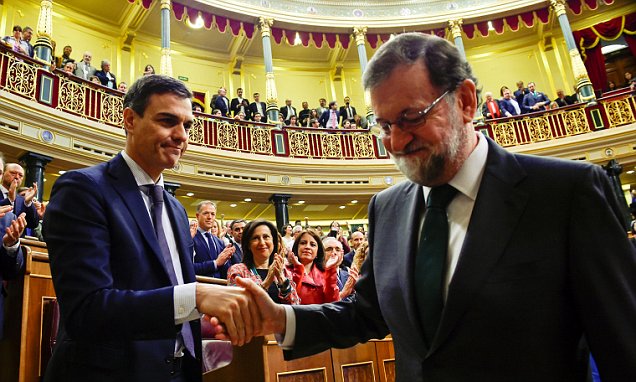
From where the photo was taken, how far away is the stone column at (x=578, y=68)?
35.2ft

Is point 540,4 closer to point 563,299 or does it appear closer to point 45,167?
point 45,167

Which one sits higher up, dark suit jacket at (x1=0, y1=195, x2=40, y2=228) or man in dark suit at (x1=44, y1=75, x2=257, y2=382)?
dark suit jacket at (x1=0, y1=195, x2=40, y2=228)

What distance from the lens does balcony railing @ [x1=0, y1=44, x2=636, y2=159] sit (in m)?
8.08

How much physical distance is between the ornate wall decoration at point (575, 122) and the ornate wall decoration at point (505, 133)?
1.11 meters

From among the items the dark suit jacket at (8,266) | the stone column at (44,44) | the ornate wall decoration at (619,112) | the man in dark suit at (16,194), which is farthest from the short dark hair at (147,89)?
the ornate wall decoration at (619,112)

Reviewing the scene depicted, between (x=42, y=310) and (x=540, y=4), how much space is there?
42.1 feet

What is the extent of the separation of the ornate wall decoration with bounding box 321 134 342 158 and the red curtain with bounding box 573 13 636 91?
7.37m

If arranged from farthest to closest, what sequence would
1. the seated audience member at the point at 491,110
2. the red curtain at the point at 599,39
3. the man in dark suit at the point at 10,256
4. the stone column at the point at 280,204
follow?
the red curtain at the point at 599,39 < the seated audience member at the point at 491,110 < the stone column at the point at 280,204 < the man in dark suit at the point at 10,256

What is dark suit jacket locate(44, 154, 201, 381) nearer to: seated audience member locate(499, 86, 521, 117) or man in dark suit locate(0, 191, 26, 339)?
man in dark suit locate(0, 191, 26, 339)

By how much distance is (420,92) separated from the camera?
121cm

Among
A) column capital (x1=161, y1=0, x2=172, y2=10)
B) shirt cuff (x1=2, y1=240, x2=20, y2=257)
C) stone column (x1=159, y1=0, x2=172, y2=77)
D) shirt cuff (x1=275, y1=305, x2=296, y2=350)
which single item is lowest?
shirt cuff (x1=275, y1=305, x2=296, y2=350)

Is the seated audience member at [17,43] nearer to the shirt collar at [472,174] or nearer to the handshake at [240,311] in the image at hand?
the handshake at [240,311]

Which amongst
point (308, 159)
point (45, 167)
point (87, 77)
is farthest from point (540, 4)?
point (45, 167)

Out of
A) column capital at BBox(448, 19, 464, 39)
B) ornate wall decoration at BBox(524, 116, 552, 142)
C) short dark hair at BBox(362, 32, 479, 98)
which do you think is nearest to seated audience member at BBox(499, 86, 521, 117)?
ornate wall decoration at BBox(524, 116, 552, 142)
